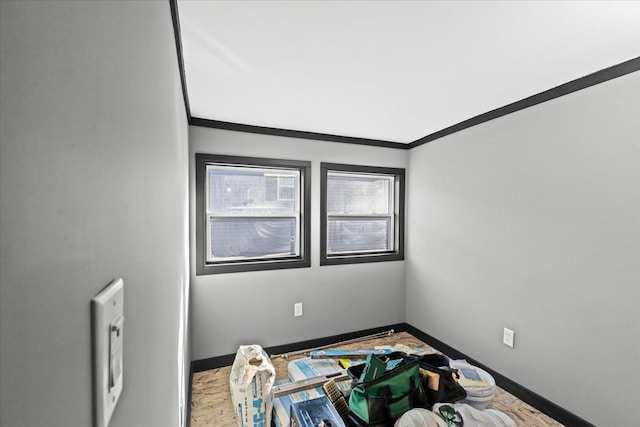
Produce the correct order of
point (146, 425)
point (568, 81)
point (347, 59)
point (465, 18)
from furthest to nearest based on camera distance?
point (568, 81)
point (347, 59)
point (465, 18)
point (146, 425)

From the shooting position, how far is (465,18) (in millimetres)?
1452

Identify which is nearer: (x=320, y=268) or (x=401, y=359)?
(x=401, y=359)

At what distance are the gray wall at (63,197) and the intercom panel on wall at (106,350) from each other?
1cm

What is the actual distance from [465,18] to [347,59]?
0.64 m

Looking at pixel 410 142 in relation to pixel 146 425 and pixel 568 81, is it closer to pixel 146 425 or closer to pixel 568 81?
pixel 568 81

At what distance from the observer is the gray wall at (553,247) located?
186cm

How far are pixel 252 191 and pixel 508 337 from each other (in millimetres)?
2661

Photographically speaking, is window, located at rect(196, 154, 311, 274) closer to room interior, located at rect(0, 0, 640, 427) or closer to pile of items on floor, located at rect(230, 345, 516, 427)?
room interior, located at rect(0, 0, 640, 427)

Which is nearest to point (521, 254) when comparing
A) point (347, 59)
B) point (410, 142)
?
point (410, 142)

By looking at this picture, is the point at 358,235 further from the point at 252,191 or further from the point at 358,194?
the point at 252,191

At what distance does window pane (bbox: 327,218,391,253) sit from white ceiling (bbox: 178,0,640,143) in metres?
1.38

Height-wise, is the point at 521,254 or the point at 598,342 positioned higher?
the point at 521,254

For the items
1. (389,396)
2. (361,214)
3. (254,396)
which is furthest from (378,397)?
(361,214)

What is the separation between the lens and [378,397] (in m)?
1.55
